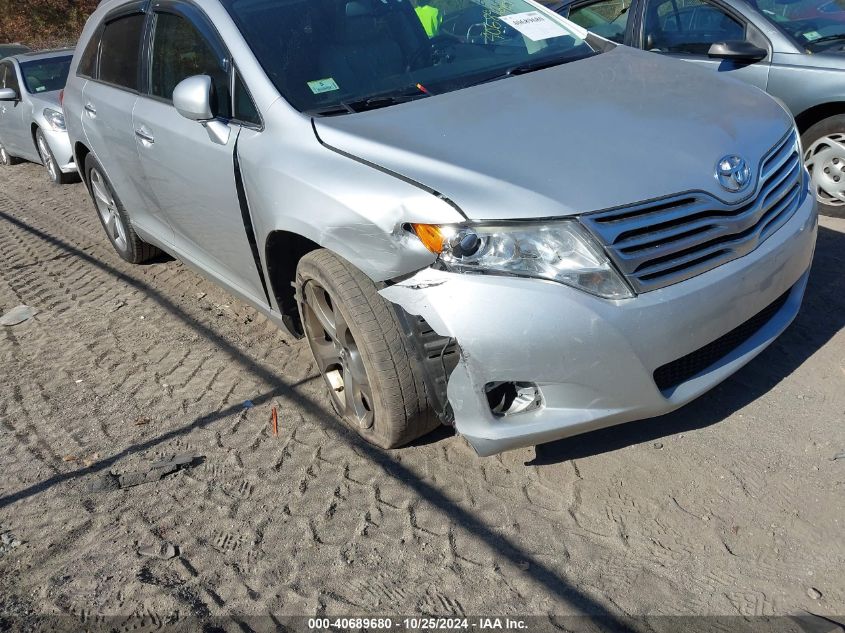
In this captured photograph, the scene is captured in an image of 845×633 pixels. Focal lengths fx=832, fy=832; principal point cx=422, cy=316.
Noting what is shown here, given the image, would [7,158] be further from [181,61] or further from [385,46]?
[385,46]

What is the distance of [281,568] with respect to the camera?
288 centimetres

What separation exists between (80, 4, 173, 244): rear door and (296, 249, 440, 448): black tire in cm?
190

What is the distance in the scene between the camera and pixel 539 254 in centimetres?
267

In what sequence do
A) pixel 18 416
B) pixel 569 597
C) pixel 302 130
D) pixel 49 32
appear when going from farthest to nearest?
pixel 49 32 → pixel 18 416 → pixel 302 130 → pixel 569 597

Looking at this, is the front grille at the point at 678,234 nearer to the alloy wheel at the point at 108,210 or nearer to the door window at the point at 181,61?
the door window at the point at 181,61

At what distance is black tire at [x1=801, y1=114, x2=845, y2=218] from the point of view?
208 inches

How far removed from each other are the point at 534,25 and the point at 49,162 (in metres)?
7.67

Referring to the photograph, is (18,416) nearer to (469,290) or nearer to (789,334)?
(469,290)

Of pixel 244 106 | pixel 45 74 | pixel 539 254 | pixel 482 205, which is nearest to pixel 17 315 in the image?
pixel 244 106

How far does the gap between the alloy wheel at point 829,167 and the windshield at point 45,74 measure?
8.79 metres

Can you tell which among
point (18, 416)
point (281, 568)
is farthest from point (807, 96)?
point (18, 416)

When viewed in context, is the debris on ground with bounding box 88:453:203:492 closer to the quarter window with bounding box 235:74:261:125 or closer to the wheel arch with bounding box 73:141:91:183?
the quarter window with bounding box 235:74:261:125

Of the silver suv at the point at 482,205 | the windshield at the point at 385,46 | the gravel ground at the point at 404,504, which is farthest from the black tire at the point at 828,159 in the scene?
the windshield at the point at 385,46

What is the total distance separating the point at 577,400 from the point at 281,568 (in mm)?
1174
